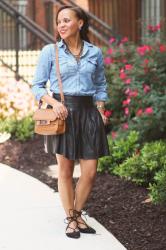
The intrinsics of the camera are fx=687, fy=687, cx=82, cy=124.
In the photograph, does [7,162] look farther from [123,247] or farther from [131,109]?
[123,247]

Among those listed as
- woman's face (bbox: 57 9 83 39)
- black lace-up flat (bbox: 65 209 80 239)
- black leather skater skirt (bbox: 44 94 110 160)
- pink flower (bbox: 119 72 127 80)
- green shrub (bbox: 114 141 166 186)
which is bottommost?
black lace-up flat (bbox: 65 209 80 239)

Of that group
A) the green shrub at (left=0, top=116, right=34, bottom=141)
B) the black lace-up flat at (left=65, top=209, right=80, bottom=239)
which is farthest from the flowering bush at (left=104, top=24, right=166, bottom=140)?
the black lace-up flat at (left=65, top=209, right=80, bottom=239)

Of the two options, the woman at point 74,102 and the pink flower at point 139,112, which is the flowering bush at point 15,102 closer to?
the pink flower at point 139,112

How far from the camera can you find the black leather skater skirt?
508 centimetres

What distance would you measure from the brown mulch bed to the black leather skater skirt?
28.5 inches

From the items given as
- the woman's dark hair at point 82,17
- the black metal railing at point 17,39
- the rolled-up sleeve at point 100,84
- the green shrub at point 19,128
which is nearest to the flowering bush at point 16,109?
the green shrub at point 19,128

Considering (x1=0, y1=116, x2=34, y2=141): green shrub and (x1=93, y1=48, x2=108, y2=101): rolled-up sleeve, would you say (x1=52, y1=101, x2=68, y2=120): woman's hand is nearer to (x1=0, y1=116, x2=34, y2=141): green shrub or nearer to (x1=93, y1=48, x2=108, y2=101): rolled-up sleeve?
(x1=93, y1=48, x2=108, y2=101): rolled-up sleeve

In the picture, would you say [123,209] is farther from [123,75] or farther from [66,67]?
[123,75]

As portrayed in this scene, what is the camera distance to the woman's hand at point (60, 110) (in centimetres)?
495

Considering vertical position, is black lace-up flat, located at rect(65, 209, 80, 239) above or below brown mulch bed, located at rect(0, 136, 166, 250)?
above

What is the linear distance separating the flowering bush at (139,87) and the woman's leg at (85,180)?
2.44m

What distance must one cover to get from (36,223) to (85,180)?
25.9 inches

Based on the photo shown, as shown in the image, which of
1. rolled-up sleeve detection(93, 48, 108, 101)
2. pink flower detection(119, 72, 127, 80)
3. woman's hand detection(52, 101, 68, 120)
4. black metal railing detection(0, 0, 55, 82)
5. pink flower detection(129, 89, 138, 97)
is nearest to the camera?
woman's hand detection(52, 101, 68, 120)

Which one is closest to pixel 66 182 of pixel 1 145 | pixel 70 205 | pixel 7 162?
pixel 70 205
